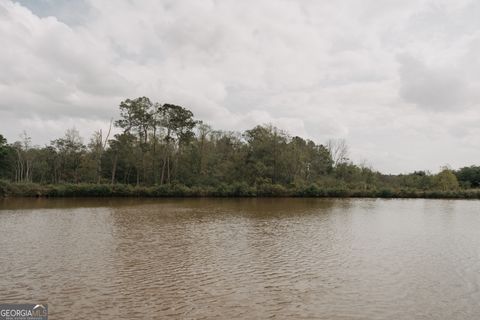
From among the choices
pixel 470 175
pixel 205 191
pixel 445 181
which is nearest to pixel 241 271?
pixel 205 191

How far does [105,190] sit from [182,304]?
43240 millimetres

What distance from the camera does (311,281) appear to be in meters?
10.3

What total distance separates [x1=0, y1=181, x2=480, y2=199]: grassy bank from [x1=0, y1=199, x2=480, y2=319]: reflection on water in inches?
1102

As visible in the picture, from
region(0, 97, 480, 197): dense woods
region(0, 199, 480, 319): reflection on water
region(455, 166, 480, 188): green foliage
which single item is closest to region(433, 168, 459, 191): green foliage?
region(0, 97, 480, 197): dense woods

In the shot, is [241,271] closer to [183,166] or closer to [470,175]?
[183,166]

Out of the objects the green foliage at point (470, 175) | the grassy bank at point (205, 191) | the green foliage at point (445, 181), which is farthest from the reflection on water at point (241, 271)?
the green foliage at point (470, 175)

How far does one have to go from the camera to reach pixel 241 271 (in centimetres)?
1138

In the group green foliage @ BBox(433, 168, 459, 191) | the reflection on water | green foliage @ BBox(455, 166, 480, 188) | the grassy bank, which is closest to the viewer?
the reflection on water

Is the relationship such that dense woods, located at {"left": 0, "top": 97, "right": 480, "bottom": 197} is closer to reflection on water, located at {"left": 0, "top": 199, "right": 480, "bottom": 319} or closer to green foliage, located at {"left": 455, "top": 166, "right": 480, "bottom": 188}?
green foliage, located at {"left": 455, "top": 166, "right": 480, "bottom": 188}

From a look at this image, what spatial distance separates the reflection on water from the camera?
27.1ft

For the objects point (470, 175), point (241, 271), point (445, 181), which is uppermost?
point (470, 175)

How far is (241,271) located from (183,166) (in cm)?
4745

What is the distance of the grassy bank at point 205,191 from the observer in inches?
1815

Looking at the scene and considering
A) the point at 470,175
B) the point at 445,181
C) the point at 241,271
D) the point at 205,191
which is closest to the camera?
the point at 241,271
